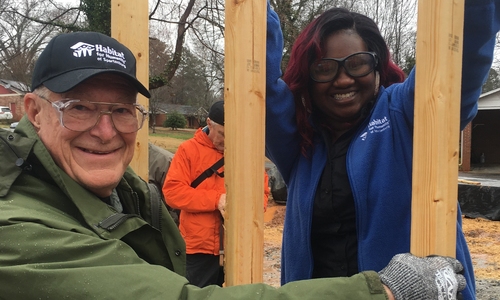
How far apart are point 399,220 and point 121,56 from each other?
4.17ft

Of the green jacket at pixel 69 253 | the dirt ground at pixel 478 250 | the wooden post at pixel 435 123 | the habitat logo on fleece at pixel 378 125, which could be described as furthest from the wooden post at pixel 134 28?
the dirt ground at pixel 478 250

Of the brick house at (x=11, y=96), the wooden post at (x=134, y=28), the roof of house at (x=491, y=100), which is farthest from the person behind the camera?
the brick house at (x=11, y=96)

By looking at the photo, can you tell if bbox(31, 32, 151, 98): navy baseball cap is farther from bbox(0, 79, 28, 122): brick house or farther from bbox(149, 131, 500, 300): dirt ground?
bbox(0, 79, 28, 122): brick house

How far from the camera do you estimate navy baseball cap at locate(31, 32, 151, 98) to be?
1582 mm

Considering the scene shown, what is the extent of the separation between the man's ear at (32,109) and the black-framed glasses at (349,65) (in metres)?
1.13

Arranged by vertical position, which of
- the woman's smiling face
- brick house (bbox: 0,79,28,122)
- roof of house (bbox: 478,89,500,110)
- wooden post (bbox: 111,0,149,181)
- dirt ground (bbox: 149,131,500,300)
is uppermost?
brick house (bbox: 0,79,28,122)

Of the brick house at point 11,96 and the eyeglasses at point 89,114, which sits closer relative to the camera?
the eyeglasses at point 89,114

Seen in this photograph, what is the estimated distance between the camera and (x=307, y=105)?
6.82ft

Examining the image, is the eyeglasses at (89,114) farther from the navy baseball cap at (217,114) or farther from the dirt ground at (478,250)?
the dirt ground at (478,250)

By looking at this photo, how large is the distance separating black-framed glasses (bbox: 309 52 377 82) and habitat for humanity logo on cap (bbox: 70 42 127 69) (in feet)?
2.70

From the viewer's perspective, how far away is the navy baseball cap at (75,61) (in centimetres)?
158

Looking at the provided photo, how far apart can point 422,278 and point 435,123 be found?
536 mm

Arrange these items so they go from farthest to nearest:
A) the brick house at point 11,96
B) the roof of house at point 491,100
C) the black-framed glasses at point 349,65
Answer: the brick house at point 11,96
the roof of house at point 491,100
the black-framed glasses at point 349,65

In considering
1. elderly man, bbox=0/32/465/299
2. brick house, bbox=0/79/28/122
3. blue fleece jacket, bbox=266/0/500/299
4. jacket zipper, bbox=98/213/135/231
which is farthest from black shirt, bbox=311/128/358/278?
brick house, bbox=0/79/28/122
